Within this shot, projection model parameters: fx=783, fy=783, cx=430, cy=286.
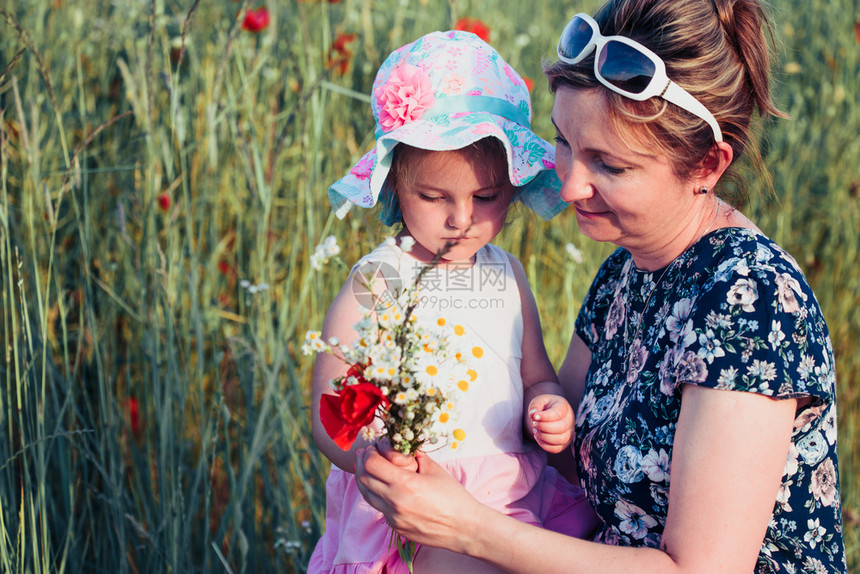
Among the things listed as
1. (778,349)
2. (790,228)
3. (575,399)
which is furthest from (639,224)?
(790,228)

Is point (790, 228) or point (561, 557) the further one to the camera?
point (790, 228)

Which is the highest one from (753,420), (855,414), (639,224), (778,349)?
(639,224)

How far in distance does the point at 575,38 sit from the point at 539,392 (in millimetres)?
720

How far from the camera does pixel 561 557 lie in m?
1.21

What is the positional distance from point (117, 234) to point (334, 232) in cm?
72

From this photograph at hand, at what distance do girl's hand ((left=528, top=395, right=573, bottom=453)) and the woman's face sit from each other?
1.12 ft

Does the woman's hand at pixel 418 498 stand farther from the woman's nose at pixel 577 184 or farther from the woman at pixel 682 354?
the woman's nose at pixel 577 184

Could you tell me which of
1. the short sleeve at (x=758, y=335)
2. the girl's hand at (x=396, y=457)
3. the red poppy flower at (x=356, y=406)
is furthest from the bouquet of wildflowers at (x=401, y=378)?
the short sleeve at (x=758, y=335)

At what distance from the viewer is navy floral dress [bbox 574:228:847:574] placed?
1.20m

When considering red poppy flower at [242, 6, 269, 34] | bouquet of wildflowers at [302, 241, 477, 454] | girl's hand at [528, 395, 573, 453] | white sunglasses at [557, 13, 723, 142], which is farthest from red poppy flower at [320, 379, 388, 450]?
red poppy flower at [242, 6, 269, 34]

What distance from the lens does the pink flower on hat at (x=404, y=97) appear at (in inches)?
62.7

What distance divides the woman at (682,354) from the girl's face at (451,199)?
20cm

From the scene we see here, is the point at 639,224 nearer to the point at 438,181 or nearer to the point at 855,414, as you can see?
the point at 438,181

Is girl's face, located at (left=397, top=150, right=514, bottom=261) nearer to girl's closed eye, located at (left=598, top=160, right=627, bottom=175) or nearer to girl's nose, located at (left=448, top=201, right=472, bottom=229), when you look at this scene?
girl's nose, located at (left=448, top=201, right=472, bottom=229)
